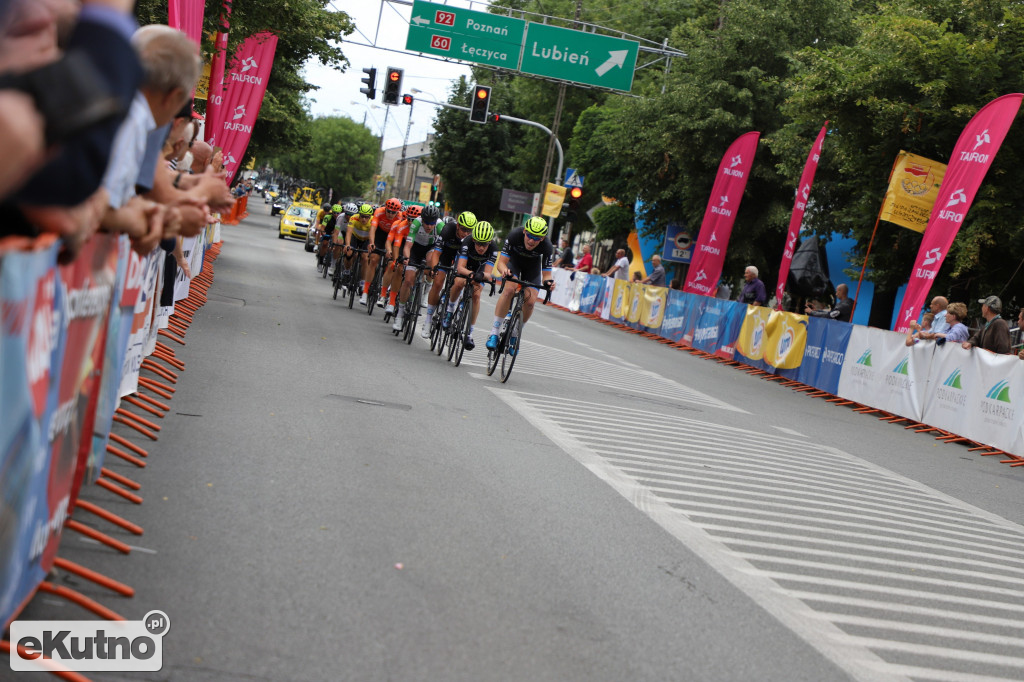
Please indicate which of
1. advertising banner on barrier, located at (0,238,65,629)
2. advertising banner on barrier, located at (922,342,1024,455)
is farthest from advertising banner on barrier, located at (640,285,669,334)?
advertising banner on barrier, located at (0,238,65,629)

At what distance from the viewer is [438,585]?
16.7 ft

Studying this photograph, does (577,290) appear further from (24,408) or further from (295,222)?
(24,408)

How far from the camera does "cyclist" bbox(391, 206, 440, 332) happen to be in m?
16.2

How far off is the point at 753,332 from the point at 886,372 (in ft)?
16.7

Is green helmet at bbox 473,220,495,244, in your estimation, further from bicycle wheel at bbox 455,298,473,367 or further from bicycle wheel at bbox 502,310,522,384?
bicycle wheel at bbox 502,310,522,384

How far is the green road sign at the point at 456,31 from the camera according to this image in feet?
116

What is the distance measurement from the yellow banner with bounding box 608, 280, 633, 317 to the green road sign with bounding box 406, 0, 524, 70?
28.5 ft

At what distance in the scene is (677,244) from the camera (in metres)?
37.9

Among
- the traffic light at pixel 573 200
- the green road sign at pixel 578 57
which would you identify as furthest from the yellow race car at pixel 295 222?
the traffic light at pixel 573 200

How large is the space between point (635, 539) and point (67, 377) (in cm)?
353

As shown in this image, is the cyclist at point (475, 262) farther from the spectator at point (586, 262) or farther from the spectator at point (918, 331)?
the spectator at point (586, 262)

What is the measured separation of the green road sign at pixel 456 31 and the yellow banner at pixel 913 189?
17156 millimetres

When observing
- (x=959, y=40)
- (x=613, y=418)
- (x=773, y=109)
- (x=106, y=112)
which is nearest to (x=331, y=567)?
(x=106, y=112)

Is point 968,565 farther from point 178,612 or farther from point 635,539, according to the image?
point 178,612
